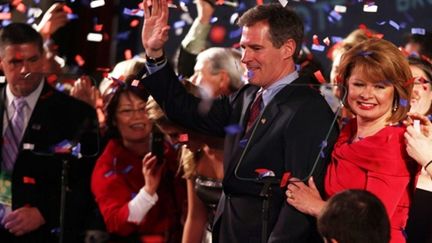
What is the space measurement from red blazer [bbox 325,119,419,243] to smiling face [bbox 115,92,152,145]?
4.94 feet

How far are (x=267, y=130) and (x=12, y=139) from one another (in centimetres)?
161

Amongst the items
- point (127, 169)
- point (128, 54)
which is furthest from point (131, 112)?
point (128, 54)

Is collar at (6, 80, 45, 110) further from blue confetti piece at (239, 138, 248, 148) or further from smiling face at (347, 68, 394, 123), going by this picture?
smiling face at (347, 68, 394, 123)

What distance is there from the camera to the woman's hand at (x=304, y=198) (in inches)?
157

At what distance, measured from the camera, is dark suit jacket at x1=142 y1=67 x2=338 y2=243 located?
405cm

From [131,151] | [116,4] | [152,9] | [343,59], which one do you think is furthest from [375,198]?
[116,4]

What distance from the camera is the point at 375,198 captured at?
12.3 feet

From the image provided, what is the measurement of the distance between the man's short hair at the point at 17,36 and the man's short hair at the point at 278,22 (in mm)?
1433

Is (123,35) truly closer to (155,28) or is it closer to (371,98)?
(155,28)

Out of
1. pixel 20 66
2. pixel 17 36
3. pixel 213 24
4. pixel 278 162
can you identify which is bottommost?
pixel 213 24

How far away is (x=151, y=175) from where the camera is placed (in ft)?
16.9

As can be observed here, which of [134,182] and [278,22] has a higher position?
[278,22]

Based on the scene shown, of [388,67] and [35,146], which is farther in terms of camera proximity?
[35,146]

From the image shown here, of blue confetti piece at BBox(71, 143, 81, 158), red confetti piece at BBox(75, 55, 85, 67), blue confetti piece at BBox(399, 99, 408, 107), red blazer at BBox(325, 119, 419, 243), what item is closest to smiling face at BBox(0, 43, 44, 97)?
blue confetti piece at BBox(71, 143, 81, 158)
